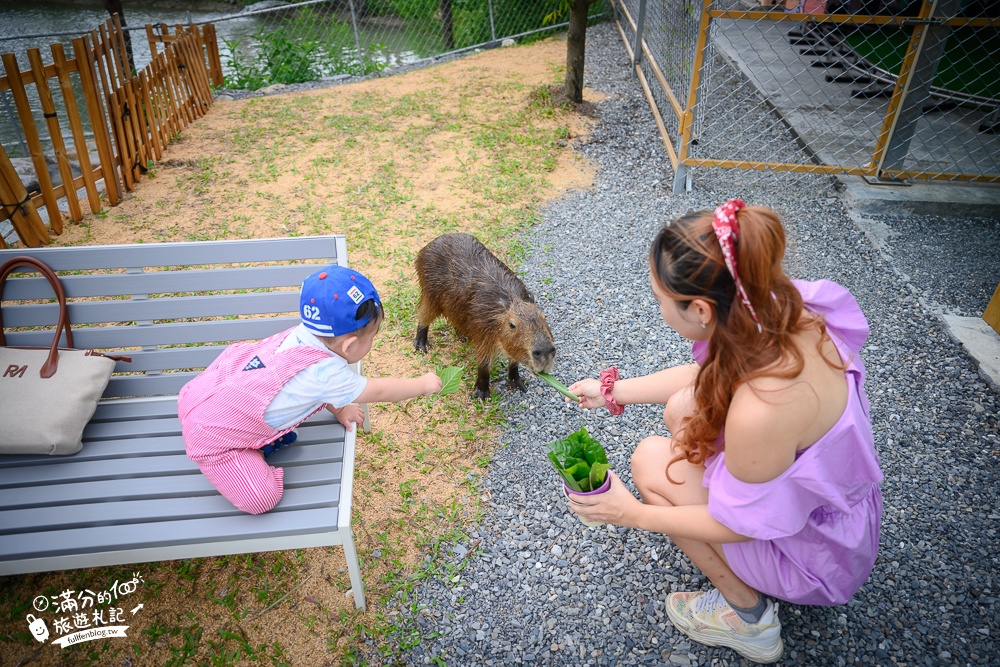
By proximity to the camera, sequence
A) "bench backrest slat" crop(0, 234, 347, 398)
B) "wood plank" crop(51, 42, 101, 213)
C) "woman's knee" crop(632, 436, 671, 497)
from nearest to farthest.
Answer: "woman's knee" crop(632, 436, 671, 497) < "bench backrest slat" crop(0, 234, 347, 398) < "wood plank" crop(51, 42, 101, 213)

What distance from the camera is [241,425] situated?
211cm

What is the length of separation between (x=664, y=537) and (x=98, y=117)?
5.48 meters

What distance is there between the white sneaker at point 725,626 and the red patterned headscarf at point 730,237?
1139mm

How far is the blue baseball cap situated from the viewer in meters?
2.11

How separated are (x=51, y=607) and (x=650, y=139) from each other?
19.0ft

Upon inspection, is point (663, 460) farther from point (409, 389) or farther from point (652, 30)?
point (652, 30)

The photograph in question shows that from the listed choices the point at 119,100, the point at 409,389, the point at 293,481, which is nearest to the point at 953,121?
the point at 409,389

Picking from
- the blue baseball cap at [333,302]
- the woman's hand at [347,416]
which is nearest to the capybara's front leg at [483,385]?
the woman's hand at [347,416]

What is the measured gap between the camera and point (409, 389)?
2.31 m

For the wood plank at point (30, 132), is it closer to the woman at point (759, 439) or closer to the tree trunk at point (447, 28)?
the woman at point (759, 439)

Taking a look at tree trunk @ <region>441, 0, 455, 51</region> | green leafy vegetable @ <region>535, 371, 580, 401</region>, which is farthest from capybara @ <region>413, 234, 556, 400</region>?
tree trunk @ <region>441, 0, 455, 51</region>

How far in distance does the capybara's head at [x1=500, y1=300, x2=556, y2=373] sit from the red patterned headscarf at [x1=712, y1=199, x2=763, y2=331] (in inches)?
59.2

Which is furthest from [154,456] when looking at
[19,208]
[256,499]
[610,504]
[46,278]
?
[19,208]

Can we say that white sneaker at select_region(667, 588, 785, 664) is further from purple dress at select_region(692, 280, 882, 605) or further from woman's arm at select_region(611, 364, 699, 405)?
woman's arm at select_region(611, 364, 699, 405)
